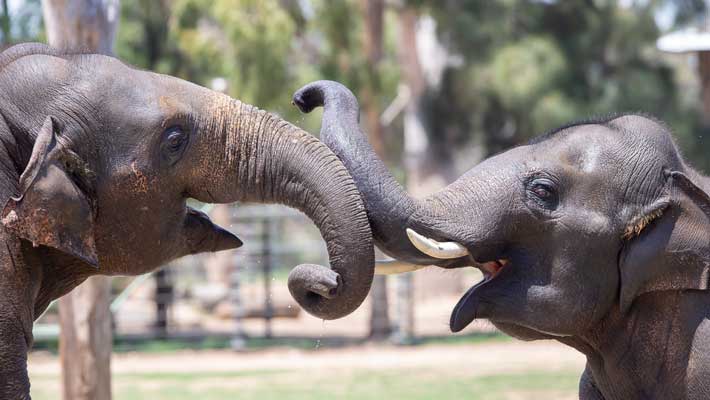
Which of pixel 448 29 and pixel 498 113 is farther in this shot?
pixel 498 113

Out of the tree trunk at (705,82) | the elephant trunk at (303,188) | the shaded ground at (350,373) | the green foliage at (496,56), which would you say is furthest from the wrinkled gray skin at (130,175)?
the tree trunk at (705,82)

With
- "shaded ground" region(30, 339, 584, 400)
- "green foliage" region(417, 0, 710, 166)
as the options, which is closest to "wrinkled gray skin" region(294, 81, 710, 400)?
"shaded ground" region(30, 339, 584, 400)

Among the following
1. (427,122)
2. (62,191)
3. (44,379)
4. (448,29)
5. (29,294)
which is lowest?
(44,379)

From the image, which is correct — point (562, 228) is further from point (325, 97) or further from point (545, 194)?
point (325, 97)

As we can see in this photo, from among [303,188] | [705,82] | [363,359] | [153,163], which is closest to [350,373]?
[363,359]

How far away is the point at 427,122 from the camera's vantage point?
88.1 feet

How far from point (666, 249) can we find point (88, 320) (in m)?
4.31

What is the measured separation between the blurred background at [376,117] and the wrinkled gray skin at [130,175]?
112 cm

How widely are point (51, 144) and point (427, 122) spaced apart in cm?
2298

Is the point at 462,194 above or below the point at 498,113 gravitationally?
below

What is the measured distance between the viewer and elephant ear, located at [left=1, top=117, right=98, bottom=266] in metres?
3.98

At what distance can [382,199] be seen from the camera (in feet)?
15.0

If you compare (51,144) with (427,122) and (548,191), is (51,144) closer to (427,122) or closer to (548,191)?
(548,191)

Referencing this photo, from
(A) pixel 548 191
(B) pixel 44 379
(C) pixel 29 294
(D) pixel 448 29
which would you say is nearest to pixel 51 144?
(C) pixel 29 294
